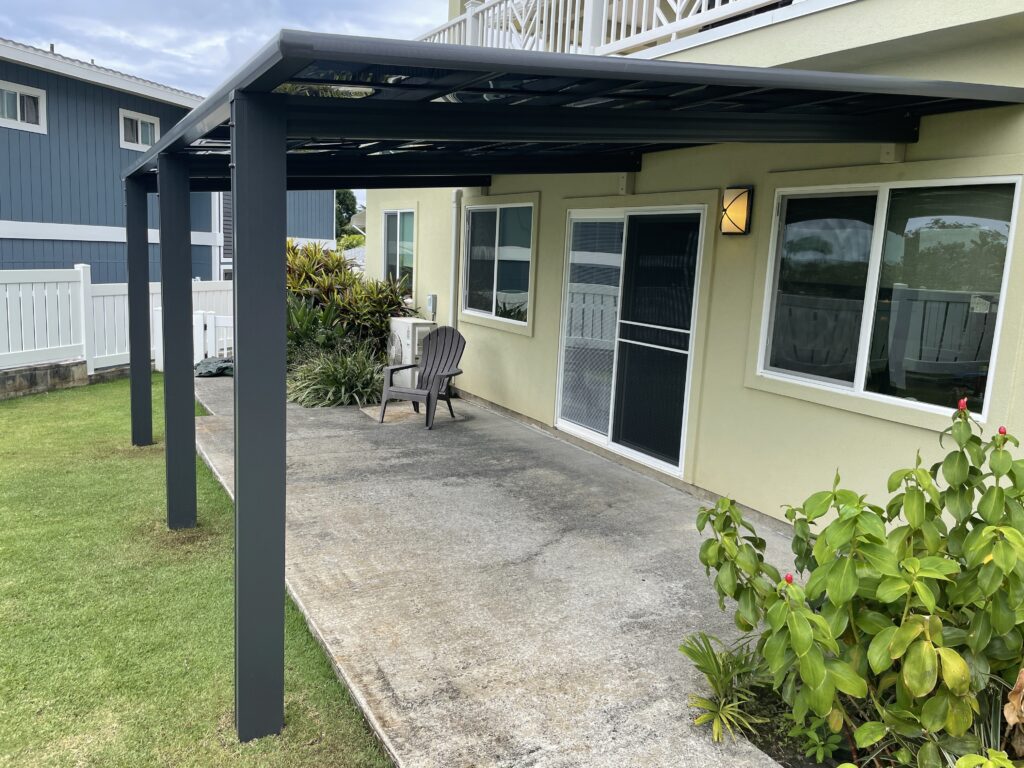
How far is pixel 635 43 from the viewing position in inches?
210

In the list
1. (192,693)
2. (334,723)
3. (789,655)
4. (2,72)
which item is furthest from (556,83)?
(2,72)

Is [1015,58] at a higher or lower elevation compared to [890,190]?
higher

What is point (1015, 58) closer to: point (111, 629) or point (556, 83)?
point (556, 83)

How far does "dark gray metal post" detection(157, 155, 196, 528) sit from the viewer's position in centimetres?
451

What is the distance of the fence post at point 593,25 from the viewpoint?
5.66 m

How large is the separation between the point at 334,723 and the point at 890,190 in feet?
12.9

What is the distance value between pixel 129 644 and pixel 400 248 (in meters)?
8.34

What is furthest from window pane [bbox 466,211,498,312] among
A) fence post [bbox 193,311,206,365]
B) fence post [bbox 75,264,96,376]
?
fence post [bbox 75,264,96,376]

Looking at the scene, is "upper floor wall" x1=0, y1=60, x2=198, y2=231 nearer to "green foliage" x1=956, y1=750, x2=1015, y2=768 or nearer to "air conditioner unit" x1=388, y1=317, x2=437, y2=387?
"air conditioner unit" x1=388, y1=317, x2=437, y2=387

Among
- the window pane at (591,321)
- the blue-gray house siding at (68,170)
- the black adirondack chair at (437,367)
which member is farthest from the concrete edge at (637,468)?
the blue-gray house siding at (68,170)

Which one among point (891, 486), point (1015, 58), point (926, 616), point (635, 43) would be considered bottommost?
point (926, 616)

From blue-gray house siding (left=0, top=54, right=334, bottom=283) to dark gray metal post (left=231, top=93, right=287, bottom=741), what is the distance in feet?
33.8

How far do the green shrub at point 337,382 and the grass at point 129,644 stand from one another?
286cm

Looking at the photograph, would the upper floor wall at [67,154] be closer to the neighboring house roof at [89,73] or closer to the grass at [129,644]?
the neighboring house roof at [89,73]
